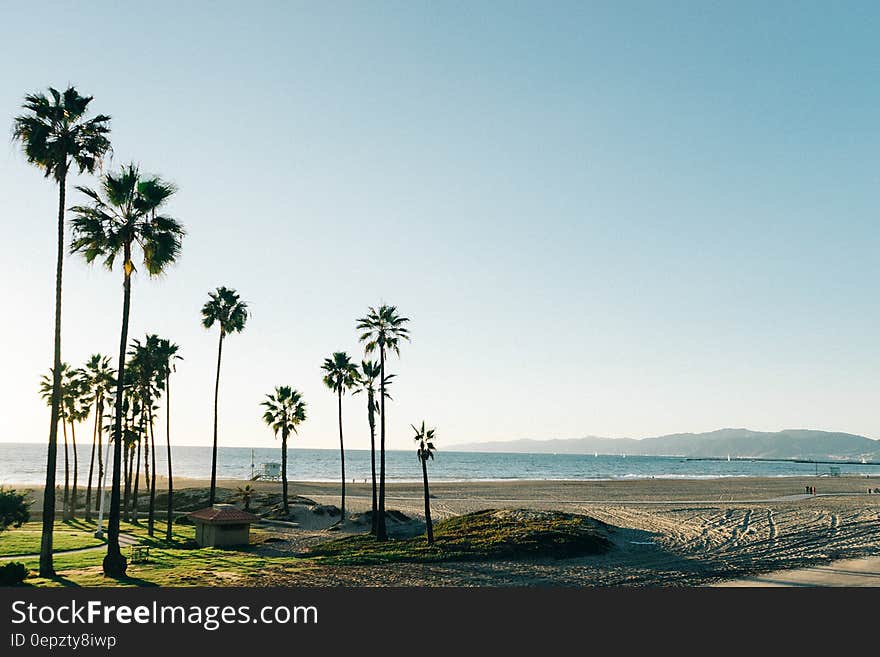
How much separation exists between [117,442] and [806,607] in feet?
90.8

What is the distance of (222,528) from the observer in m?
39.1

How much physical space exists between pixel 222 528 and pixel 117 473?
12620mm

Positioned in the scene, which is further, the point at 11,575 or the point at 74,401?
the point at 74,401

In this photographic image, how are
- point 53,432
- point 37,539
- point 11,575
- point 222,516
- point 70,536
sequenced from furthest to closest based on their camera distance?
point 70,536
point 37,539
point 222,516
point 53,432
point 11,575

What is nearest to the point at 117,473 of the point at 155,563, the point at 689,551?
the point at 155,563

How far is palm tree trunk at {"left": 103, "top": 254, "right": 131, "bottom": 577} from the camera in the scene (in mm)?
26281

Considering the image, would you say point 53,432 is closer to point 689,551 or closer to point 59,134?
point 59,134

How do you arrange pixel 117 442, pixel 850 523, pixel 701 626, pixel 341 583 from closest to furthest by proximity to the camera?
pixel 701 626
pixel 341 583
pixel 117 442
pixel 850 523

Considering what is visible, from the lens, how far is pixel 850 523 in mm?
46875

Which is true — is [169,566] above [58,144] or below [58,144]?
below

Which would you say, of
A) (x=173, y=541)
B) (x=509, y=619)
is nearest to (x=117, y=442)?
(x=173, y=541)

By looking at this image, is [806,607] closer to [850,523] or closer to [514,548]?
[514,548]

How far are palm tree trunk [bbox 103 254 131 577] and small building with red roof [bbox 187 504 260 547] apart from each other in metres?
11.2

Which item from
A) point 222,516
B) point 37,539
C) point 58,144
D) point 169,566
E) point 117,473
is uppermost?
point 58,144
